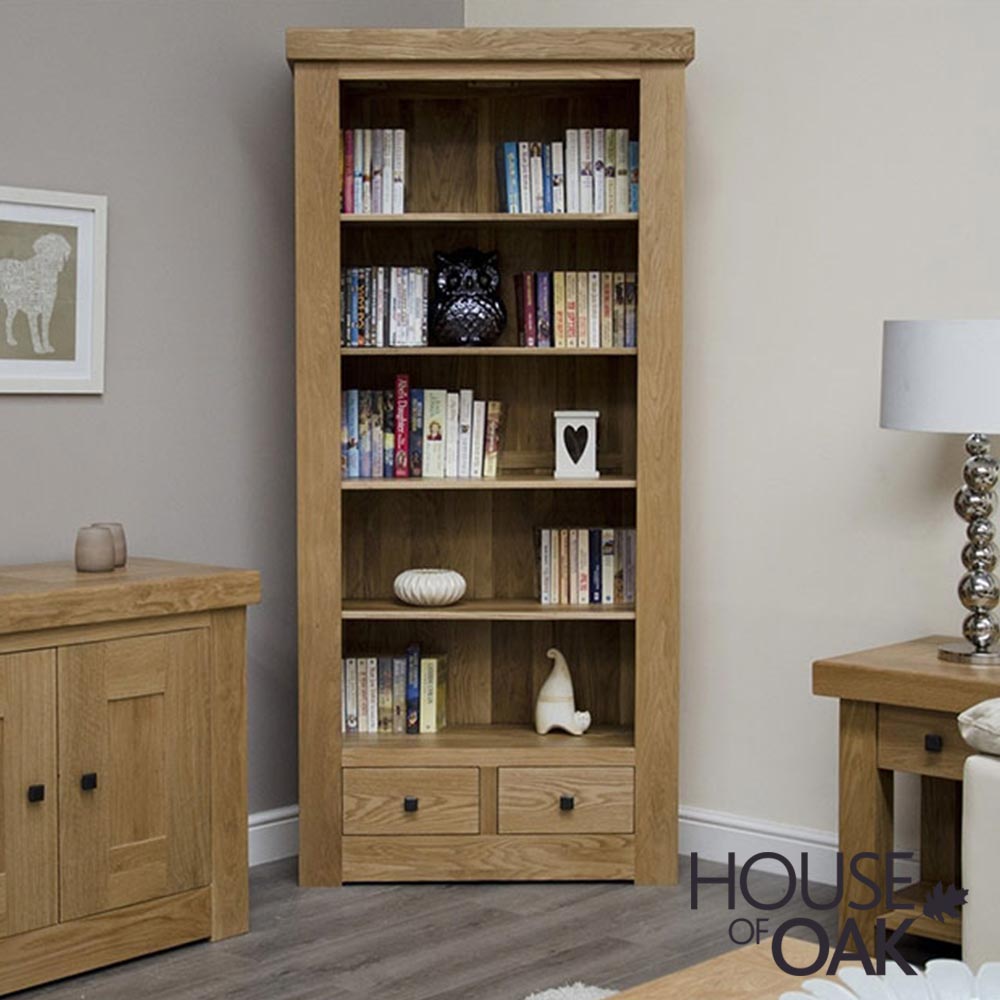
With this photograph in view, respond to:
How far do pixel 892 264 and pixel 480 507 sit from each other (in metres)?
1.23

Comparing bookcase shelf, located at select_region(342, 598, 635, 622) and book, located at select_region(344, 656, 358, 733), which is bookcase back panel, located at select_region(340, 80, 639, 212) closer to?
bookcase shelf, located at select_region(342, 598, 635, 622)

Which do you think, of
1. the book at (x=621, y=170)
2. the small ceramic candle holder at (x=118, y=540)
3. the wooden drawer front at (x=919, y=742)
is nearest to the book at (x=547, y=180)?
the book at (x=621, y=170)

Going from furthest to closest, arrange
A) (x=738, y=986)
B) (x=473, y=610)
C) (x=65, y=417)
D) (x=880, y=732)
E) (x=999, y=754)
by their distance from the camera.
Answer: (x=473, y=610) → (x=65, y=417) → (x=880, y=732) → (x=999, y=754) → (x=738, y=986)

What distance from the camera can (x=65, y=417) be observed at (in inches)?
144

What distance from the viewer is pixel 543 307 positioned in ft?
13.2

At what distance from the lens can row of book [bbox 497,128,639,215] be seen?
3.96m

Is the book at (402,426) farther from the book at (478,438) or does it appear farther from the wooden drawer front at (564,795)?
the wooden drawer front at (564,795)

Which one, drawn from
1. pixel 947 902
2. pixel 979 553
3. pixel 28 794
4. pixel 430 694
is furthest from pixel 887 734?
pixel 28 794

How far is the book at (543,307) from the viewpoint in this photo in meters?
4.02

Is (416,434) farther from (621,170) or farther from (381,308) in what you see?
(621,170)

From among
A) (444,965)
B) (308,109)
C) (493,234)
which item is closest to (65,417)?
(308,109)

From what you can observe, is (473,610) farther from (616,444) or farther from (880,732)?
(880,732)

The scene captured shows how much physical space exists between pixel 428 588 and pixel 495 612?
177 mm

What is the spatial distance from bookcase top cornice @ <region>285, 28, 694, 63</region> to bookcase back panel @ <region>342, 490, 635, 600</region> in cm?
112
